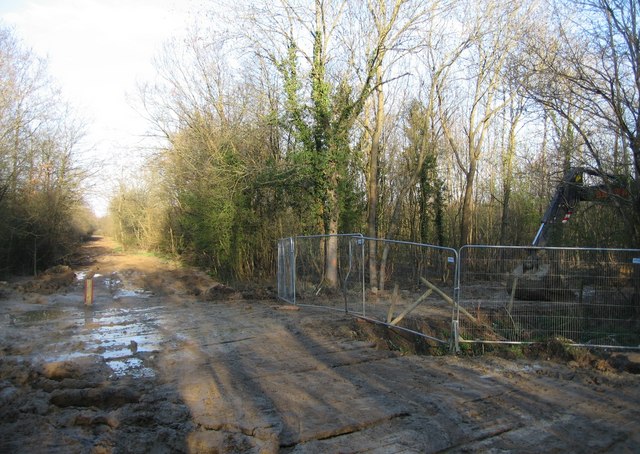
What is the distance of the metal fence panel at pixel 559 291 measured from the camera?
8945 mm

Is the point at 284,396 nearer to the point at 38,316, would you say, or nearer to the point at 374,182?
the point at 38,316

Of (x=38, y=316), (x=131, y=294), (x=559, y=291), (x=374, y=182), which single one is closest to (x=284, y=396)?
(x=559, y=291)

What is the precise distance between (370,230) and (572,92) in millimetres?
8629

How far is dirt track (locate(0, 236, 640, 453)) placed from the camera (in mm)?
5164

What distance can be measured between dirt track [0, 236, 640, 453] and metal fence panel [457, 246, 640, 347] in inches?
57.5

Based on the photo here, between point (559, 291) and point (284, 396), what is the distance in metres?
5.46

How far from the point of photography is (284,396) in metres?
6.47

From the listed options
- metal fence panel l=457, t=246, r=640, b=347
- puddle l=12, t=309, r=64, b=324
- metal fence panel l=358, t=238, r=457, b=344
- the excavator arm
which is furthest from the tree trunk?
puddle l=12, t=309, r=64, b=324

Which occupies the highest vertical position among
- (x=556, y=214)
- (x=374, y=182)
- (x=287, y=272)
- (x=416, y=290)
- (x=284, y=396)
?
(x=374, y=182)

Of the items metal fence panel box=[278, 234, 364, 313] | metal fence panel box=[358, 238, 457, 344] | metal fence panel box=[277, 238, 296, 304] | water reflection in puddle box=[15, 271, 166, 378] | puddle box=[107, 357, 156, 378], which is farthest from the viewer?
metal fence panel box=[277, 238, 296, 304]

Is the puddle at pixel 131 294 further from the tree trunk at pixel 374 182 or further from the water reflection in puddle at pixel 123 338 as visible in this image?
the tree trunk at pixel 374 182

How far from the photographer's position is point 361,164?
66.7 feet

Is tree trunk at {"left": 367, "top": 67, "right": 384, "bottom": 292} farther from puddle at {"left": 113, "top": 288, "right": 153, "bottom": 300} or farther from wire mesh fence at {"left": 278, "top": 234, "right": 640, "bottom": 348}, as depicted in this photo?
puddle at {"left": 113, "top": 288, "right": 153, "bottom": 300}

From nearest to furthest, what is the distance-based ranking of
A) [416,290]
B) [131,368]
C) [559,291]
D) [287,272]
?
[131,368]
[559,291]
[416,290]
[287,272]
